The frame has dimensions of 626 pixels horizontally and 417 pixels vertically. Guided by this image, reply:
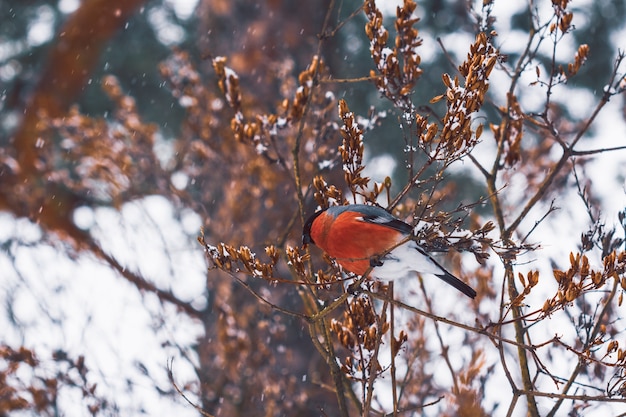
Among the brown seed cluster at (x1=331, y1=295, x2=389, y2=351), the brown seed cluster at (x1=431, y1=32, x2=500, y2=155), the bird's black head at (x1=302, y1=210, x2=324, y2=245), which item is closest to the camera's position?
the brown seed cluster at (x1=431, y1=32, x2=500, y2=155)

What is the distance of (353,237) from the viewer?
193cm

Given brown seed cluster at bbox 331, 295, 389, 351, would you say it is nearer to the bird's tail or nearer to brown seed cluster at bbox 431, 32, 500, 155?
the bird's tail

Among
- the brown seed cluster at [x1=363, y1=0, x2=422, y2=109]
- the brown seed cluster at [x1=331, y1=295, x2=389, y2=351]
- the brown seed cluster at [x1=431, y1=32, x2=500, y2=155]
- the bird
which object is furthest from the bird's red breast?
the brown seed cluster at [x1=431, y1=32, x2=500, y2=155]

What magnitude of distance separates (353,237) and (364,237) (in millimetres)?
41

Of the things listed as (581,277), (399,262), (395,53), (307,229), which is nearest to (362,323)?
(399,262)

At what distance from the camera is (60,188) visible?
307 inches

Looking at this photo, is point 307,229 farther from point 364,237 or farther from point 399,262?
point 399,262

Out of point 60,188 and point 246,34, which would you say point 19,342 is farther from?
point 60,188

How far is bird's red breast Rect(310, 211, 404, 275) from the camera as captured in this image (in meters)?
1.93

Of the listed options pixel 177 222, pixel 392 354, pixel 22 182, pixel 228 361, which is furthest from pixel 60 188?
pixel 392 354

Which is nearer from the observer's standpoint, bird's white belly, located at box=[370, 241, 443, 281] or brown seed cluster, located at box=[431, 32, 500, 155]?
brown seed cluster, located at box=[431, 32, 500, 155]

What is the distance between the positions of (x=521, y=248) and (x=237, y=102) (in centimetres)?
148

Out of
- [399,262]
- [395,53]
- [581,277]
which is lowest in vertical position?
[581,277]

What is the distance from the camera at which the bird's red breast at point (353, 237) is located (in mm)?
1932
